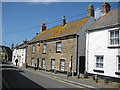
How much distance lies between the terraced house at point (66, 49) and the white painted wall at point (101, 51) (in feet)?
6.54

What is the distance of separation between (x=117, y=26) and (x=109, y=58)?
312 centimetres

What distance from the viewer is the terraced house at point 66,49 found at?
16.4 meters

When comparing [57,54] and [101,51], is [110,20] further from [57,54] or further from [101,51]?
[57,54]

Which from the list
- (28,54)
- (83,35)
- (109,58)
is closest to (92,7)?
(83,35)

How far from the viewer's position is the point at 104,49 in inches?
504

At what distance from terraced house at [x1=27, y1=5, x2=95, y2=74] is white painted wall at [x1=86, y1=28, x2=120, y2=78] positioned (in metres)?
1.99

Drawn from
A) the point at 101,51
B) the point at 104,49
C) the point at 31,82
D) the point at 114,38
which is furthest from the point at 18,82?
the point at 114,38

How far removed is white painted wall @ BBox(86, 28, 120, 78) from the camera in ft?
38.8

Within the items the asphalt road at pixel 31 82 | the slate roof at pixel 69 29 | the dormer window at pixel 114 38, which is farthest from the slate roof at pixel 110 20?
the asphalt road at pixel 31 82

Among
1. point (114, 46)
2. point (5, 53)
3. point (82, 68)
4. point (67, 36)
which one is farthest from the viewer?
point (5, 53)

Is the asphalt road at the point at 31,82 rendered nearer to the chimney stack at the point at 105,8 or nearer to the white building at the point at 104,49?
the white building at the point at 104,49

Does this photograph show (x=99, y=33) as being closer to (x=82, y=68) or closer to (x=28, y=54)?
(x=82, y=68)

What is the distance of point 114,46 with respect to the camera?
464 inches

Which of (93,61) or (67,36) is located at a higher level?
(67,36)
